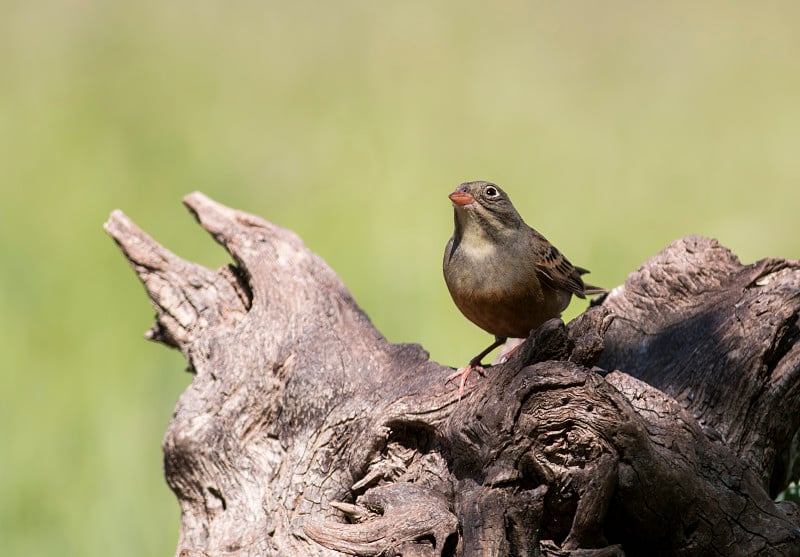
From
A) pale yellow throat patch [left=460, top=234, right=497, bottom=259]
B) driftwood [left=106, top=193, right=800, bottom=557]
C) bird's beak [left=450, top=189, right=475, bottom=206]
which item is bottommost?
driftwood [left=106, top=193, right=800, bottom=557]

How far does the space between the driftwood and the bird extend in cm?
36

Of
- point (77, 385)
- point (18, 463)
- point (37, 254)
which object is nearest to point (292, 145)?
point (37, 254)

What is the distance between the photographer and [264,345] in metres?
4.96

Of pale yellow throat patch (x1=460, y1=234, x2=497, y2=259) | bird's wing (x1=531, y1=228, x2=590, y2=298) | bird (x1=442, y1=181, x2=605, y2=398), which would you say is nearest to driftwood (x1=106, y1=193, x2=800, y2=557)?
bird's wing (x1=531, y1=228, x2=590, y2=298)

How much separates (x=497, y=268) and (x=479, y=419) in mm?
1004

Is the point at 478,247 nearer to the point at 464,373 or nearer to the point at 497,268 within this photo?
the point at 497,268

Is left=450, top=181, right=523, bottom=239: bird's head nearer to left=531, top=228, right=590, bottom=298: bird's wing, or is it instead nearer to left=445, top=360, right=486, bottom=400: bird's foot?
left=531, top=228, right=590, bottom=298: bird's wing

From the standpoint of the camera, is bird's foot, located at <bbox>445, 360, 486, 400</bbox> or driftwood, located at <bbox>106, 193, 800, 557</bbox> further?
bird's foot, located at <bbox>445, 360, 486, 400</bbox>

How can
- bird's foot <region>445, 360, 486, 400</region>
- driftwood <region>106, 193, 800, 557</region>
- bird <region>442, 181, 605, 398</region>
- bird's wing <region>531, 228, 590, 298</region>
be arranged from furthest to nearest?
bird's wing <region>531, 228, 590, 298</region> → bird <region>442, 181, 605, 398</region> → bird's foot <region>445, 360, 486, 400</region> → driftwood <region>106, 193, 800, 557</region>

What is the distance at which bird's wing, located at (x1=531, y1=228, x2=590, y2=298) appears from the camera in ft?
15.9

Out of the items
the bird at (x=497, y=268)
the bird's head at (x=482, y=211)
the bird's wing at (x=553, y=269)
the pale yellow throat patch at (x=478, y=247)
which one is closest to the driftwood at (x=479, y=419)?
the bird's wing at (x=553, y=269)

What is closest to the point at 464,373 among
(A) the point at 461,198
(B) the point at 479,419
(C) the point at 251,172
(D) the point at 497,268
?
(B) the point at 479,419

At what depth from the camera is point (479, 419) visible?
3779 millimetres

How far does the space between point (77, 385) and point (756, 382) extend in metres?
4.93
